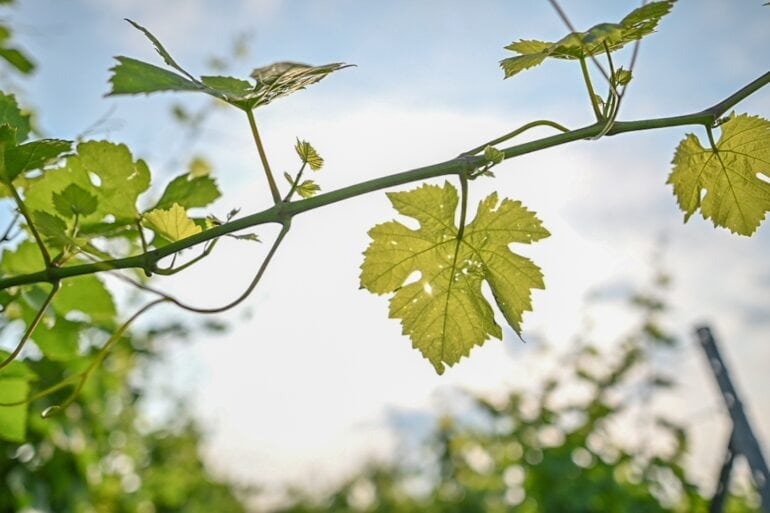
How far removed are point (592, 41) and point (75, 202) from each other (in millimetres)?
629

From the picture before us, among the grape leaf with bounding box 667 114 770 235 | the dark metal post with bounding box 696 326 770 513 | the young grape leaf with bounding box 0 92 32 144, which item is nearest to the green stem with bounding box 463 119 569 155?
the grape leaf with bounding box 667 114 770 235

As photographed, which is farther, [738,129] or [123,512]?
[123,512]

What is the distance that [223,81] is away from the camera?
775 millimetres

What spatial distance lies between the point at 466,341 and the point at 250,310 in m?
4.13

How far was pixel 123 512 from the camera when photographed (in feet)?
16.0

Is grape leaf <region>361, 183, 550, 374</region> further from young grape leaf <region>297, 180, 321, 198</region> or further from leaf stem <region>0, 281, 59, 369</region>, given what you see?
leaf stem <region>0, 281, 59, 369</region>

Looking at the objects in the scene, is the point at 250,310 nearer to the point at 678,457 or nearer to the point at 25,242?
the point at 678,457

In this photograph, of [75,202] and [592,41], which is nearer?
[592,41]

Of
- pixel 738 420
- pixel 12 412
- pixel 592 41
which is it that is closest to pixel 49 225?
pixel 12 412

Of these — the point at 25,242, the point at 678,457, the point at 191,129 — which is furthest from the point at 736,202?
the point at 678,457

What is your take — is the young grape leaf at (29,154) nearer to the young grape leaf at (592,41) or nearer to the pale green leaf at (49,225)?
the pale green leaf at (49,225)

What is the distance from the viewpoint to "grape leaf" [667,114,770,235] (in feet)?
3.08

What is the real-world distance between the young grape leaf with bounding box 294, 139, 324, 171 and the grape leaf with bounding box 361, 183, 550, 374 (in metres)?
0.15

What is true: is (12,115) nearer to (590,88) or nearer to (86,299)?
(86,299)
